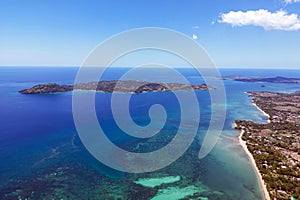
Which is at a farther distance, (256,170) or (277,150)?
(277,150)

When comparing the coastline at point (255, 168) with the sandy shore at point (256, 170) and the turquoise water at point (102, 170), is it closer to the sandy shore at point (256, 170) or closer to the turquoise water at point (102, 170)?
the sandy shore at point (256, 170)

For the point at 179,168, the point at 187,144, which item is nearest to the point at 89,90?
the point at 187,144

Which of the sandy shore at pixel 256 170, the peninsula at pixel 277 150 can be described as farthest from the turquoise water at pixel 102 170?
the peninsula at pixel 277 150

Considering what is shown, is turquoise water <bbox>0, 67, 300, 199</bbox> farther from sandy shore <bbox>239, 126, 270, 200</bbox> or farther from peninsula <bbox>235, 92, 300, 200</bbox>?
peninsula <bbox>235, 92, 300, 200</bbox>

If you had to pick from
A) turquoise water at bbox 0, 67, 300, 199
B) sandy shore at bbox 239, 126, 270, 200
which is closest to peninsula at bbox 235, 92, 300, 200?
sandy shore at bbox 239, 126, 270, 200

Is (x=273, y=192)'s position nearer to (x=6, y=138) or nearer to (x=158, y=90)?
(x=6, y=138)

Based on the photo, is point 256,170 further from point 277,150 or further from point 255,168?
point 277,150

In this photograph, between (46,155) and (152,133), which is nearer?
(46,155)

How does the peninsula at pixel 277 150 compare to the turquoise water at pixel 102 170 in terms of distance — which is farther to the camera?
the peninsula at pixel 277 150

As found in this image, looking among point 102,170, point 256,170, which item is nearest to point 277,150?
point 256,170
